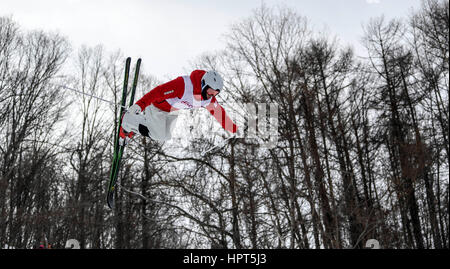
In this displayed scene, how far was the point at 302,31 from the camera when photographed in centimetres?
1303

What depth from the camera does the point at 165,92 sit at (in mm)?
4918

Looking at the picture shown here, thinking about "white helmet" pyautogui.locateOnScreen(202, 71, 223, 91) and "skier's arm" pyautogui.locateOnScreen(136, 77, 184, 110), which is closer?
"white helmet" pyautogui.locateOnScreen(202, 71, 223, 91)

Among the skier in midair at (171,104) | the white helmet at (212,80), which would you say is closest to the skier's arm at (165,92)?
the skier in midair at (171,104)

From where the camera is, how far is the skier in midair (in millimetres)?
4793

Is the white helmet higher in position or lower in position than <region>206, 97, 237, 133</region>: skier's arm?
higher

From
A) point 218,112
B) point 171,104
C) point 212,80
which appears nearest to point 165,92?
point 171,104

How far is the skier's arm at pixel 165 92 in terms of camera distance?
481cm

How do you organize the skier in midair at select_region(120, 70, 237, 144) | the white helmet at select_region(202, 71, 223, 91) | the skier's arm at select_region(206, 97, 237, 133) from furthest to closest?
the skier's arm at select_region(206, 97, 237, 133), the skier in midair at select_region(120, 70, 237, 144), the white helmet at select_region(202, 71, 223, 91)

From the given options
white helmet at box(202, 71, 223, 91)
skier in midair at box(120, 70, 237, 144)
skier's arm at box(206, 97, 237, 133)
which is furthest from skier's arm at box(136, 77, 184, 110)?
skier's arm at box(206, 97, 237, 133)

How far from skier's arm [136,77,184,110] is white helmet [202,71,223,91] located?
281 millimetres

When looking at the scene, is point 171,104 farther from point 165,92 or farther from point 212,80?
point 212,80

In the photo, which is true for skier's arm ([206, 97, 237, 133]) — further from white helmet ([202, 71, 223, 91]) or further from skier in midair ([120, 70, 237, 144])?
white helmet ([202, 71, 223, 91])
